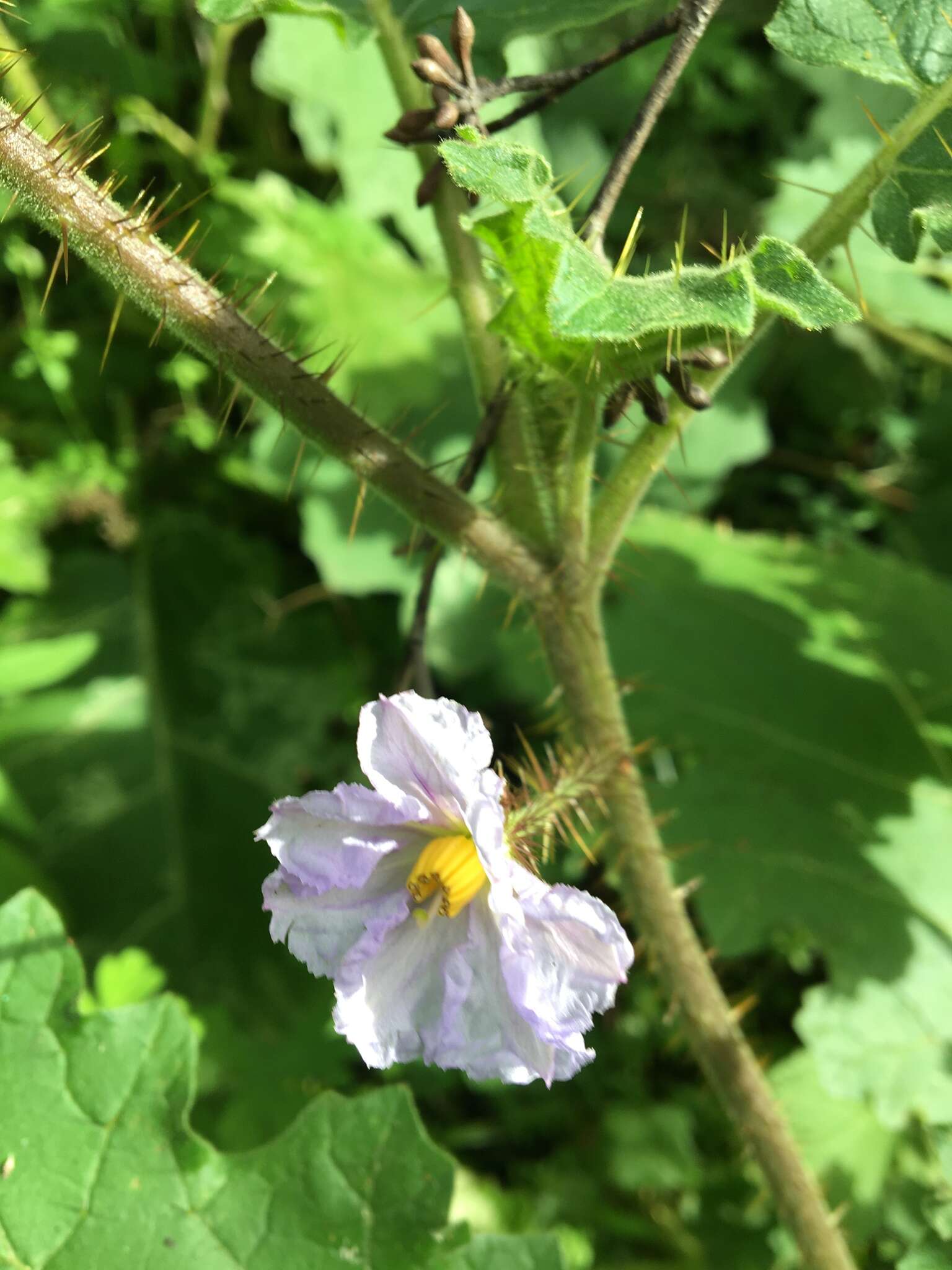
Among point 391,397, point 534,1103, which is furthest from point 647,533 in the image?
point 534,1103

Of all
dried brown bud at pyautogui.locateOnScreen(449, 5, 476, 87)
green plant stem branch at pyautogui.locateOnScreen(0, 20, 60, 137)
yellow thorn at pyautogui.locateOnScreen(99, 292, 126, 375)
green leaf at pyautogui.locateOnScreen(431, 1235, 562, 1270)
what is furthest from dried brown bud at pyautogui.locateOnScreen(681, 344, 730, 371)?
green plant stem branch at pyautogui.locateOnScreen(0, 20, 60, 137)

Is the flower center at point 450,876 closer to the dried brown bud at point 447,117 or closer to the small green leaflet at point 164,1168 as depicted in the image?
the small green leaflet at point 164,1168

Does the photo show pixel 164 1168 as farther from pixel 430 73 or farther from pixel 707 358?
pixel 430 73

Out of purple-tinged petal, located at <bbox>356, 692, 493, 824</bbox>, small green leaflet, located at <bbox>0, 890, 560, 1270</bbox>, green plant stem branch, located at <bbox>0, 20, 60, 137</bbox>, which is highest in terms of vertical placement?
green plant stem branch, located at <bbox>0, 20, 60, 137</bbox>

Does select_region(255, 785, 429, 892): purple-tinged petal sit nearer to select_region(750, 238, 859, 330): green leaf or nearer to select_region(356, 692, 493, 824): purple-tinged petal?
select_region(356, 692, 493, 824): purple-tinged petal

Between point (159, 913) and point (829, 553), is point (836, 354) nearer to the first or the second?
point (829, 553)

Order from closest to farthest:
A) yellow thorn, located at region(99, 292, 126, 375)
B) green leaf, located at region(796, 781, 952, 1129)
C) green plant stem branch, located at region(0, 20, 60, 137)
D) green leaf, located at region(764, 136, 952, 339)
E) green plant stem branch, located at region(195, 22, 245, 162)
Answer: yellow thorn, located at region(99, 292, 126, 375) → green leaf, located at region(796, 781, 952, 1129) → green plant stem branch, located at region(0, 20, 60, 137) → green leaf, located at region(764, 136, 952, 339) → green plant stem branch, located at region(195, 22, 245, 162)

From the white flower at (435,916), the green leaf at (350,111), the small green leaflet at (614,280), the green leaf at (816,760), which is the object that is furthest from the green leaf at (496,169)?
the green leaf at (350,111)
